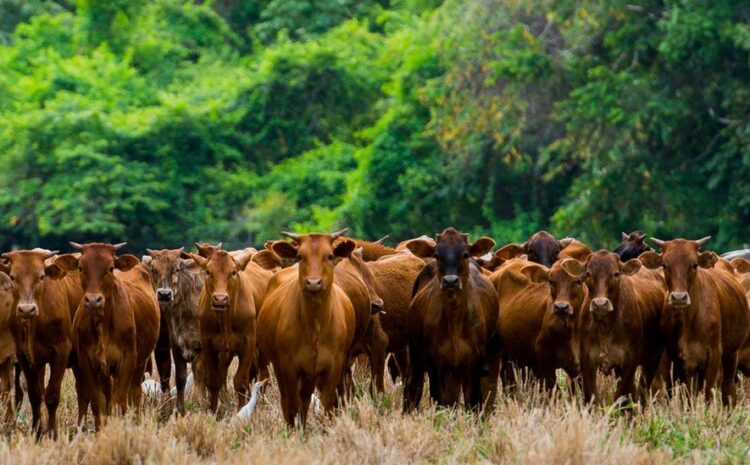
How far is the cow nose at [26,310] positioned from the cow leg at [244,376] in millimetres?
2538

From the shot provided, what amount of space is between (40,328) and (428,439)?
176 inches

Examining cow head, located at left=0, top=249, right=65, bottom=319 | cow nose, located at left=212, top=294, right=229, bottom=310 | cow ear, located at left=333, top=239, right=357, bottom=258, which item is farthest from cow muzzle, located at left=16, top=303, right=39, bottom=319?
cow ear, located at left=333, top=239, right=357, bottom=258

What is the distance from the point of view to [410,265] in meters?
17.8

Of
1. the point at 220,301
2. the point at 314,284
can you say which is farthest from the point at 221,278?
the point at 314,284

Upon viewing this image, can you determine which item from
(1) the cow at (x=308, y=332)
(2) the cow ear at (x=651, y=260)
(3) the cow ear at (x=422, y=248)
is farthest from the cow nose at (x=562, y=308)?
(1) the cow at (x=308, y=332)

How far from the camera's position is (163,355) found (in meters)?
18.7

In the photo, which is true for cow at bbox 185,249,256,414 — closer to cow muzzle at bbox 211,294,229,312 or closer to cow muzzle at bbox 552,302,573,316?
cow muzzle at bbox 211,294,229,312

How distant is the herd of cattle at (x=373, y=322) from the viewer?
14359 millimetres

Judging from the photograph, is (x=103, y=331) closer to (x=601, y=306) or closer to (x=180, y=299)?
(x=180, y=299)

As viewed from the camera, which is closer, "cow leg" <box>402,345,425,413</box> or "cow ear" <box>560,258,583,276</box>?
"cow ear" <box>560,258,583,276</box>

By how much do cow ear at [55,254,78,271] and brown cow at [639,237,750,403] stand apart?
5.36 metres

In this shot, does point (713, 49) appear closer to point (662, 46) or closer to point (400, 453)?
point (662, 46)

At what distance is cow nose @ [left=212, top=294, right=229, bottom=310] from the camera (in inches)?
623

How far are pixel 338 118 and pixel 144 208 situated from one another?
7112 mm
